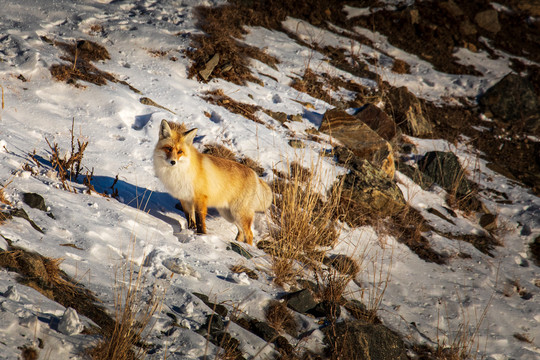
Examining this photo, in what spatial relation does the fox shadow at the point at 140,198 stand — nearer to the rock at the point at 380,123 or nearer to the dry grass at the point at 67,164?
the dry grass at the point at 67,164

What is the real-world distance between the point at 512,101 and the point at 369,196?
8323 millimetres

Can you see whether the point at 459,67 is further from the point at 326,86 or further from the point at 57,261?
the point at 57,261

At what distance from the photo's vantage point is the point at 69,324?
2.37 meters

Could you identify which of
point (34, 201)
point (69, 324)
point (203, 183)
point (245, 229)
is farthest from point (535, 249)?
point (34, 201)

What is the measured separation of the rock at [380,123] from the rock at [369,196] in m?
2.41

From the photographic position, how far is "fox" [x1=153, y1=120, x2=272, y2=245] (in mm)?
5104

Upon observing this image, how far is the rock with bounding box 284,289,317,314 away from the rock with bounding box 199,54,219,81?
657 cm

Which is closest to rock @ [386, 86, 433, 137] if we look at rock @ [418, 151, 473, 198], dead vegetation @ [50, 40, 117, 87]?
rock @ [418, 151, 473, 198]

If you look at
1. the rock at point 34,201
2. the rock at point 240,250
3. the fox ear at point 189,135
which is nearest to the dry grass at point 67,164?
the rock at point 34,201

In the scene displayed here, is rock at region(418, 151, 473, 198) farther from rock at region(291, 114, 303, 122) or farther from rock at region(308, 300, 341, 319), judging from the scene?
rock at region(308, 300, 341, 319)

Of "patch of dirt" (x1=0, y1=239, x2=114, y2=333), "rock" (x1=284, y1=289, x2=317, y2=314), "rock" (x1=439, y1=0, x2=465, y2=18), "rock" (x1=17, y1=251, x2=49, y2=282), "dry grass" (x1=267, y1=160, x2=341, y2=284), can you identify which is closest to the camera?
"patch of dirt" (x1=0, y1=239, x2=114, y2=333)

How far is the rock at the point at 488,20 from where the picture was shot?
49.9 feet

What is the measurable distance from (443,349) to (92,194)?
484 cm

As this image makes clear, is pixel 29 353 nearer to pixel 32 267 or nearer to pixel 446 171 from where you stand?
pixel 32 267
